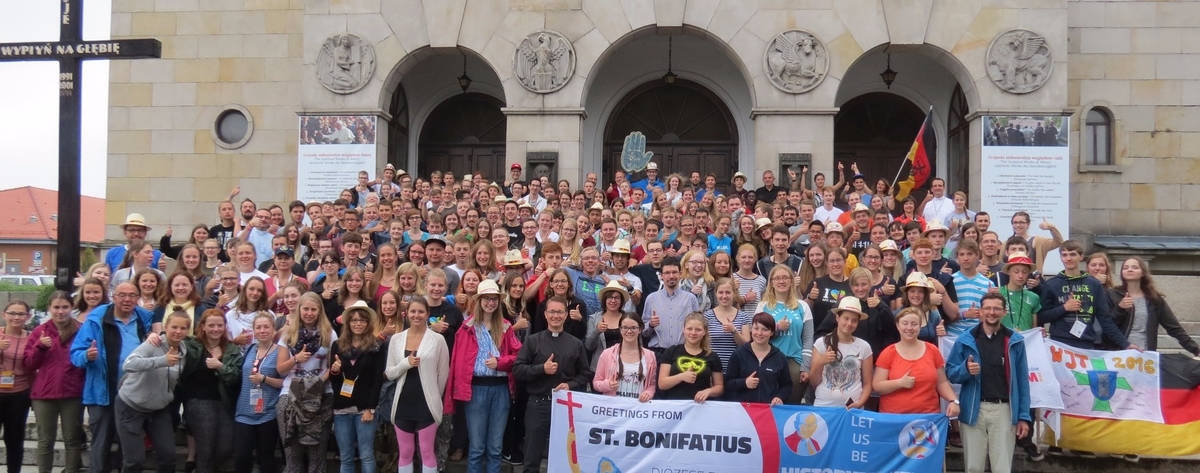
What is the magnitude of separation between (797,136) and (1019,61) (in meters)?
3.65

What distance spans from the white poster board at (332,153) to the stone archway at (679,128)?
16.5 feet

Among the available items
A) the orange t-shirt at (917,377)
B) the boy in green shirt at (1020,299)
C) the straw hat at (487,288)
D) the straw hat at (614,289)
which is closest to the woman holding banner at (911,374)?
the orange t-shirt at (917,377)

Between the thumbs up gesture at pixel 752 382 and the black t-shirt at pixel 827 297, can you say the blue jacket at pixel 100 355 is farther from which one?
the black t-shirt at pixel 827 297

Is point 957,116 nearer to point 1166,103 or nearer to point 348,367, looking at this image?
point 1166,103

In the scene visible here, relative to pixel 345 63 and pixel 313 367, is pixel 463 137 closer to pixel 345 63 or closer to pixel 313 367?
pixel 345 63

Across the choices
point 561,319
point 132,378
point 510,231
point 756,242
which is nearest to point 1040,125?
point 756,242

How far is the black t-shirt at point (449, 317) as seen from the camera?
8.22 m

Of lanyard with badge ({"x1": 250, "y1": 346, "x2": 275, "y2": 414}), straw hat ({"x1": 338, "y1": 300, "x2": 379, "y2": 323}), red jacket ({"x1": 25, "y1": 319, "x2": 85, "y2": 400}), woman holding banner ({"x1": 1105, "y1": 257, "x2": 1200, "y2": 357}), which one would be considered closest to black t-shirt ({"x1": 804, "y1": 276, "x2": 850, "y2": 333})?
woman holding banner ({"x1": 1105, "y1": 257, "x2": 1200, "y2": 357})

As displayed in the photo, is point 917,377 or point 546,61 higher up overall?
point 546,61

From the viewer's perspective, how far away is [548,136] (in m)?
15.8

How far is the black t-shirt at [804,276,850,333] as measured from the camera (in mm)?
8484

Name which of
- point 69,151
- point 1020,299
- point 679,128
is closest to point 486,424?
point 1020,299

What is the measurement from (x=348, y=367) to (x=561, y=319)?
181 centimetres

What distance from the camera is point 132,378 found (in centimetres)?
787
